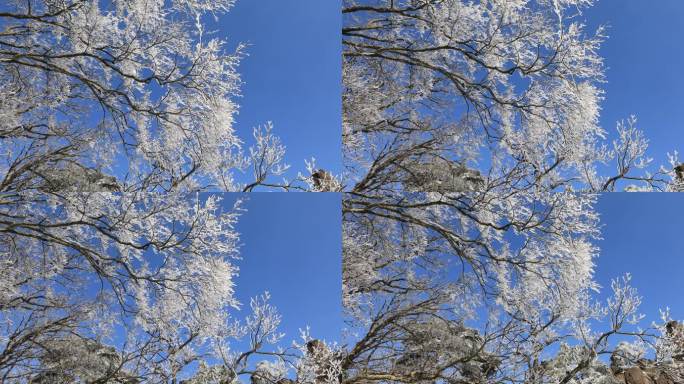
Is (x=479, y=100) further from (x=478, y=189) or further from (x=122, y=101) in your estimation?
(x=122, y=101)

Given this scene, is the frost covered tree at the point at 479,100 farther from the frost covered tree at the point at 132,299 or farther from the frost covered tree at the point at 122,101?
the frost covered tree at the point at 132,299

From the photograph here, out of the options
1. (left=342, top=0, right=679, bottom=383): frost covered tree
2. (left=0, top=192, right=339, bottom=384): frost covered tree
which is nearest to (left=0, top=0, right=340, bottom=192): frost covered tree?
(left=0, top=192, right=339, bottom=384): frost covered tree

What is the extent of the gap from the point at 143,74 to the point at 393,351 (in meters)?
1.93

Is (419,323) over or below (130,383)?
over

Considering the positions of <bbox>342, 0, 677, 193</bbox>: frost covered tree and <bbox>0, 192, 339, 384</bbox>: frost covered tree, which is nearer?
<bbox>0, 192, 339, 384</bbox>: frost covered tree

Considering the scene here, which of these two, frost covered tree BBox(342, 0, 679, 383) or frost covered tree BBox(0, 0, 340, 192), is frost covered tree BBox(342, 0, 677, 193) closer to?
frost covered tree BBox(342, 0, 679, 383)

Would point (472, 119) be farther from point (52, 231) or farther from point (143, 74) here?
point (52, 231)

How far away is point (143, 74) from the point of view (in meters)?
3.37

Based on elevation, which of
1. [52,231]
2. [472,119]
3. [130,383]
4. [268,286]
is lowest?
[130,383]

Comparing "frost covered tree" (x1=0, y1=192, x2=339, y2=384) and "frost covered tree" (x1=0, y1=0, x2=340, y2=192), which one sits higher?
"frost covered tree" (x1=0, y1=0, x2=340, y2=192)

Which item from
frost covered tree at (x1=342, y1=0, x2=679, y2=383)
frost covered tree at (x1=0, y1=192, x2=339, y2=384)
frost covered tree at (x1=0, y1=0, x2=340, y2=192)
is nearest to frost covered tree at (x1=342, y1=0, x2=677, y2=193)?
frost covered tree at (x1=342, y1=0, x2=679, y2=383)

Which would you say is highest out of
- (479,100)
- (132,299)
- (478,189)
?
(479,100)

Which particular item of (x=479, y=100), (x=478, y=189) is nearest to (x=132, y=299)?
(x=478, y=189)

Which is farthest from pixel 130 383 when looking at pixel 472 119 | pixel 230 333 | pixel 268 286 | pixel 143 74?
pixel 472 119
